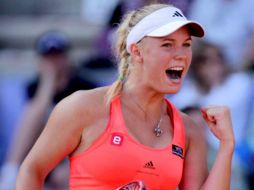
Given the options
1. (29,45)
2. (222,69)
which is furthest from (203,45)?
(29,45)

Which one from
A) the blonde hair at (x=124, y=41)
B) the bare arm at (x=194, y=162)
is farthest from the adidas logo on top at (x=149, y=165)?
the blonde hair at (x=124, y=41)

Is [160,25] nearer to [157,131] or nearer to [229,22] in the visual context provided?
Result: [157,131]

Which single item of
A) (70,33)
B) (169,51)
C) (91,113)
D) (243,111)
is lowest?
(91,113)

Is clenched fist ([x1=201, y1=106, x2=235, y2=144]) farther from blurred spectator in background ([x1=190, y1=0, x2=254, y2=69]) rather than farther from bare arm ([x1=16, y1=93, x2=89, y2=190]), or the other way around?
blurred spectator in background ([x1=190, y1=0, x2=254, y2=69])

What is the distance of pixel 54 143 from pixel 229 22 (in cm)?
328

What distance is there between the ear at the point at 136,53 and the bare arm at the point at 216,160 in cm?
38

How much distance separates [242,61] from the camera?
6.48 metres

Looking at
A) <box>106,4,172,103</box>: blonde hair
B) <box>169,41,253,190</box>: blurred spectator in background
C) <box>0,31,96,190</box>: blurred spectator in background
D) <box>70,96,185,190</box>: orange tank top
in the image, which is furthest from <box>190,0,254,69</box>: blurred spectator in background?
<box>70,96,185,190</box>: orange tank top

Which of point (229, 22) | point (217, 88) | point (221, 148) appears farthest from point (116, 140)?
point (229, 22)

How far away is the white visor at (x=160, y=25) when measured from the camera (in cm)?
367

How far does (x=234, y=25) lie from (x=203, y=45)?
1.47ft

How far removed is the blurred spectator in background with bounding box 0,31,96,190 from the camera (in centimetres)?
641

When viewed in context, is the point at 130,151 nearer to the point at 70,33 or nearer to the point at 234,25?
the point at 234,25

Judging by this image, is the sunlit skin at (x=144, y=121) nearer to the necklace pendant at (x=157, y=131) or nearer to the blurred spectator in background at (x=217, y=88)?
the necklace pendant at (x=157, y=131)
